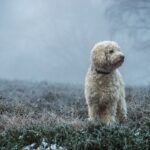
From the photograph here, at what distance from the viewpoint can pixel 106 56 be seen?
1066 cm

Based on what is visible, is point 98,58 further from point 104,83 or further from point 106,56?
point 104,83

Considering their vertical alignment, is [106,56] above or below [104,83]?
above

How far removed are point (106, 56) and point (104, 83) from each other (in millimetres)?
523

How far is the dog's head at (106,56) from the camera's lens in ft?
34.6

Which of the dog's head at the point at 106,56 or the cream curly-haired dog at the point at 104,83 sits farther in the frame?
the cream curly-haired dog at the point at 104,83

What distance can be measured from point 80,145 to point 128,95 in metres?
7.49

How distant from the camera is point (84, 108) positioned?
1429cm

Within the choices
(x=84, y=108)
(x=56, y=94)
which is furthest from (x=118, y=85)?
(x=56, y=94)

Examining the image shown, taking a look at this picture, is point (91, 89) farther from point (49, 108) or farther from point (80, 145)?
point (49, 108)

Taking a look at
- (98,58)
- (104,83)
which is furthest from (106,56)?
(104,83)

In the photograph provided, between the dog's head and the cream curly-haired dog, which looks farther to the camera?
the cream curly-haired dog

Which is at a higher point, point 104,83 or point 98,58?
point 98,58

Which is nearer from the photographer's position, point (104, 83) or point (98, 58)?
point (98, 58)

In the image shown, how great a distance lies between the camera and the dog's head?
34.6 feet
